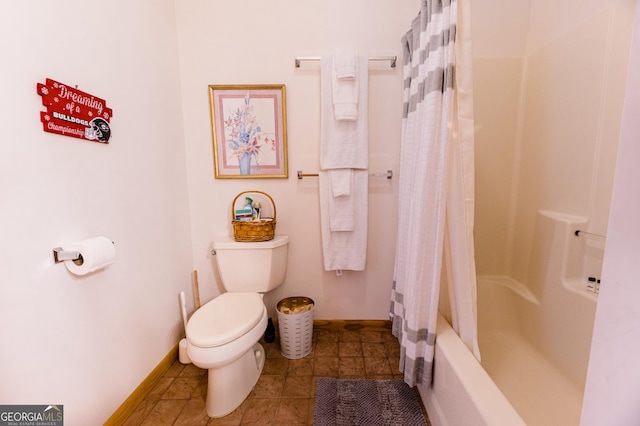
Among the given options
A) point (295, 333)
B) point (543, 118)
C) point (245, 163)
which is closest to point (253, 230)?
point (245, 163)

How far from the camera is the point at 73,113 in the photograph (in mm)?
937

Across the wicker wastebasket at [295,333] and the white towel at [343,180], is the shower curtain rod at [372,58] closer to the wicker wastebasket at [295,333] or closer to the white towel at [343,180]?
the white towel at [343,180]

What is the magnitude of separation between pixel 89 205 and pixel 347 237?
133cm

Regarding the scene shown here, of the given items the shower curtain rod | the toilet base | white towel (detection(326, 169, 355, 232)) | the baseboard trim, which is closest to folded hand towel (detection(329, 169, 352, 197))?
white towel (detection(326, 169, 355, 232))

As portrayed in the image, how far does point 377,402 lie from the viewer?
123 centimetres

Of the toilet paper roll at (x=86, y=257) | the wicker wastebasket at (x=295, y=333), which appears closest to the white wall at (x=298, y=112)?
the wicker wastebasket at (x=295, y=333)

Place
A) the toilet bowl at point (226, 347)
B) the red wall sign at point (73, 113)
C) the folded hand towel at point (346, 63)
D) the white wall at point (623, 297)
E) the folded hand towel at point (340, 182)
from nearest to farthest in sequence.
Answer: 1. the white wall at point (623, 297)
2. the red wall sign at point (73, 113)
3. the toilet bowl at point (226, 347)
4. the folded hand towel at point (346, 63)
5. the folded hand towel at point (340, 182)

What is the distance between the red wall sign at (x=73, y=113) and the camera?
2.79 ft

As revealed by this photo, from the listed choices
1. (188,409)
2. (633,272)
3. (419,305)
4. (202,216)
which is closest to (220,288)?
(202,216)

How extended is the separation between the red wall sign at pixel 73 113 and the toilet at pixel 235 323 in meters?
0.82

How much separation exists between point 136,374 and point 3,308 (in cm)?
74

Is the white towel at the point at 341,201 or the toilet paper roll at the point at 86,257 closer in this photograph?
the toilet paper roll at the point at 86,257

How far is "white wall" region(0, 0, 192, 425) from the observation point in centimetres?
77

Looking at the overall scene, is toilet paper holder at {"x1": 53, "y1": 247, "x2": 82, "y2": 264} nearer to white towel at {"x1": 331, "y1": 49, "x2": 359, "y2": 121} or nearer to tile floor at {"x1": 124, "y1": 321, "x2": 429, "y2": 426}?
tile floor at {"x1": 124, "y1": 321, "x2": 429, "y2": 426}
